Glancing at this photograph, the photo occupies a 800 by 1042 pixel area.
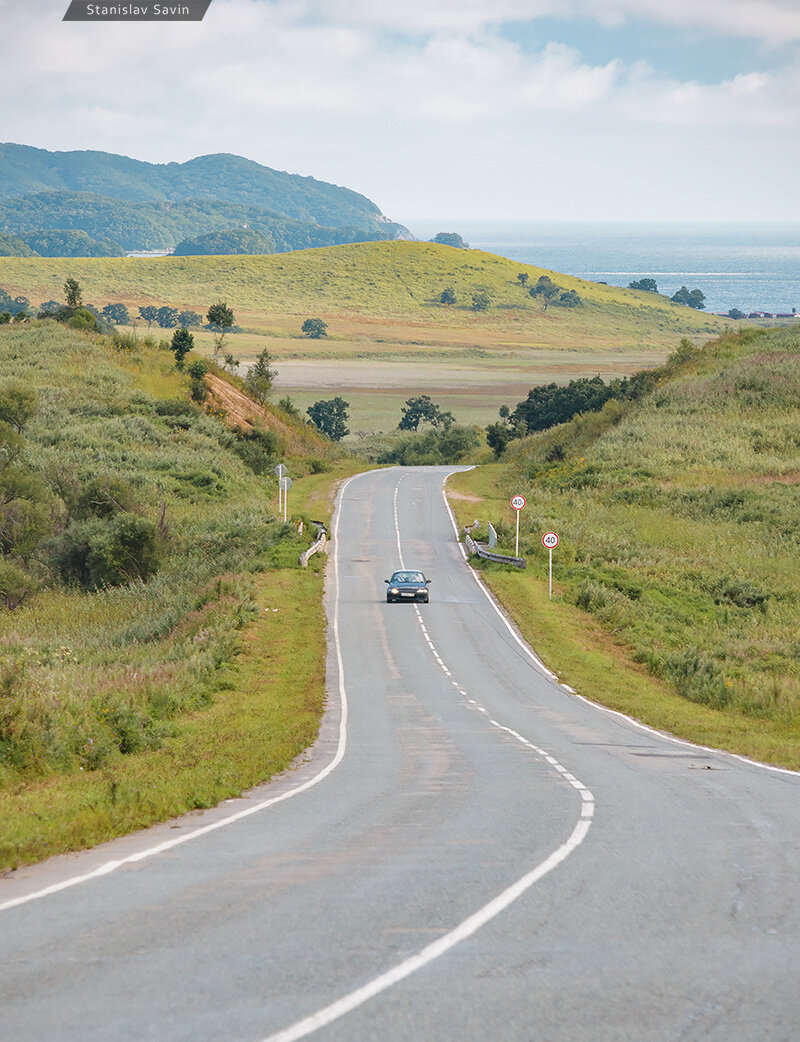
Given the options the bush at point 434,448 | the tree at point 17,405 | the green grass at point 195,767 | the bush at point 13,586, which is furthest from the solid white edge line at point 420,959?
the bush at point 434,448

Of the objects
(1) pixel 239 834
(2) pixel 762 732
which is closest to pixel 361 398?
(2) pixel 762 732

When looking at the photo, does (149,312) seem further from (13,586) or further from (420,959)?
(420,959)

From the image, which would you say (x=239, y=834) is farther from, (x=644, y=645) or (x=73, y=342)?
(x=73, y=342)

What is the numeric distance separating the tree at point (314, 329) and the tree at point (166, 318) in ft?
73.4

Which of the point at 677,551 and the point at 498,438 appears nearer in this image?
the point at 677,551

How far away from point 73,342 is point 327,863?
79.2 metres

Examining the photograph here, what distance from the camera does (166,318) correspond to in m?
187

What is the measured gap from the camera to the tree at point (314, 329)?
187 meters

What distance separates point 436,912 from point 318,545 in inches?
1508

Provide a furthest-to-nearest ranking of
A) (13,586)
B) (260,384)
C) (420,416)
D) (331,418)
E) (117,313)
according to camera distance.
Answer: (117,313), (420,416), (331,418), (260,384), (13,586)

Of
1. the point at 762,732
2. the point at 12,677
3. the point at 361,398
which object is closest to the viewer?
the point at 12,677

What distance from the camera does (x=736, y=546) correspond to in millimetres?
47469

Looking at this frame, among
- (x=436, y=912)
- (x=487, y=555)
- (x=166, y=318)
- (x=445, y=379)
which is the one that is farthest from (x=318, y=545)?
(x=166, y=318)

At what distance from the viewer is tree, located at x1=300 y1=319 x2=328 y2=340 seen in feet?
613
